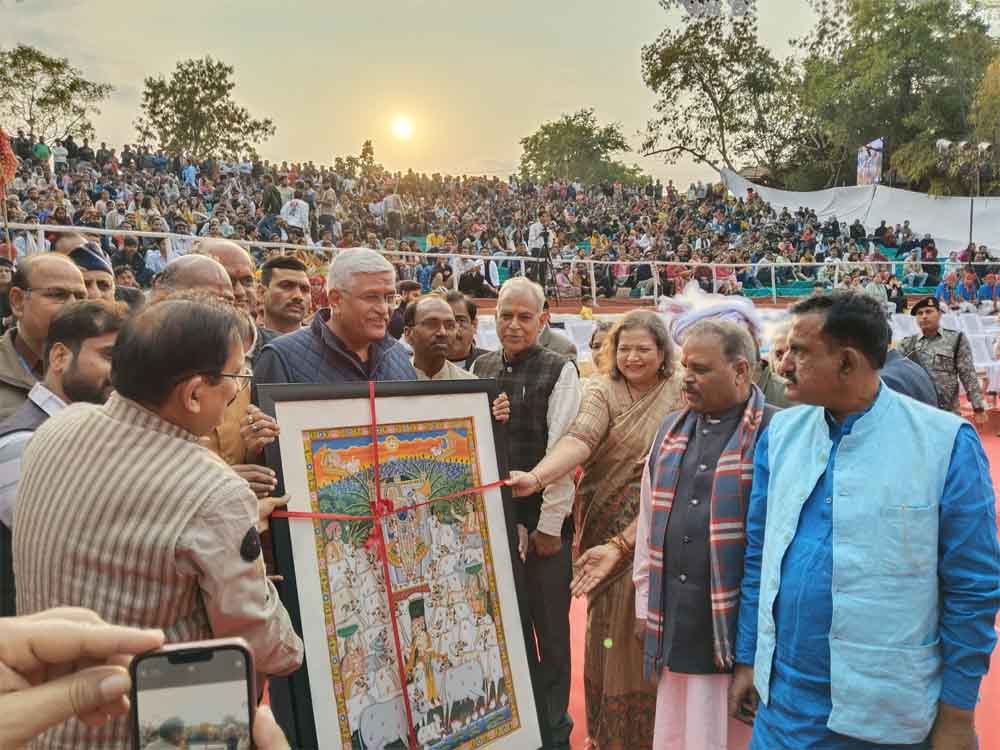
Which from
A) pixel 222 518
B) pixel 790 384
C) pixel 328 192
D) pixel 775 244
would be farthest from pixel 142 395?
pixel 775 244

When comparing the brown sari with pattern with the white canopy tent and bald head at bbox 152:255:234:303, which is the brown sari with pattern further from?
the white canopy tent

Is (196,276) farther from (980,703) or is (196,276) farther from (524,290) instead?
(980,703)

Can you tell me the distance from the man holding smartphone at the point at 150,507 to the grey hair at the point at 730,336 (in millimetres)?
1561

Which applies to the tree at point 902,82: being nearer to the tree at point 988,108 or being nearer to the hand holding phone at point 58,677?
the tree at point 988,108

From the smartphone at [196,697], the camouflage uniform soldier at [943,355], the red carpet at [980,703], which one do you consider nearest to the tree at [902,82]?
the camouflage uniform soldier at [943,355]

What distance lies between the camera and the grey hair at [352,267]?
279 cm

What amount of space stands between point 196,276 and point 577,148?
5302cm

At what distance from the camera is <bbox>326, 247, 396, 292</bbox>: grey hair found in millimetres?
2787

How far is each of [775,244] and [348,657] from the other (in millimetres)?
26076

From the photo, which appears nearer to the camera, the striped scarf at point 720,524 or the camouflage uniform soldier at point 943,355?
the striped scarf at point 720,524

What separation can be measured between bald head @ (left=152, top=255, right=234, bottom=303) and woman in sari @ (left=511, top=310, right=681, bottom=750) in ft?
5.14

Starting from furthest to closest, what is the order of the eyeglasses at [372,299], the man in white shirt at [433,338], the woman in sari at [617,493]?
1. the man in white shirt at [433,338]
2. the woman in sari at [617,493]
3. the eyeglasses at [372,299]

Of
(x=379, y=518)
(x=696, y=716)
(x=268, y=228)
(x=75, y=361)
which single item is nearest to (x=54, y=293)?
(x=75, y=361)

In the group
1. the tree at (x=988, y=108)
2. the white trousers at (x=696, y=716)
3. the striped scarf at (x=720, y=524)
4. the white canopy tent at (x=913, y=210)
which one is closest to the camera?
the striped scarf at (x=720, y=524)
